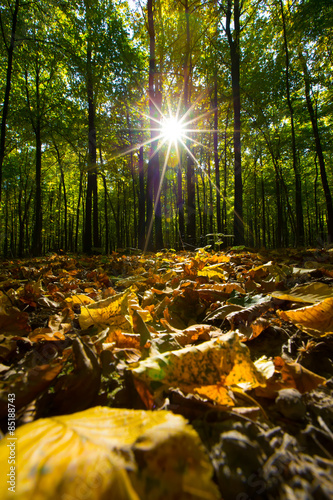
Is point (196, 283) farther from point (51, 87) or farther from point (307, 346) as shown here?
point (51, 87)

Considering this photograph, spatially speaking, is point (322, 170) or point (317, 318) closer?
point (317, 318)

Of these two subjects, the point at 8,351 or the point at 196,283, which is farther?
the point at 196,283

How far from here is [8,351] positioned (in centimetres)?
94

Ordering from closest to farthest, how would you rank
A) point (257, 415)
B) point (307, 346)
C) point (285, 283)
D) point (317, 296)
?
point (257, 415), point (307, 346), point (317, 296), point (285, 283)

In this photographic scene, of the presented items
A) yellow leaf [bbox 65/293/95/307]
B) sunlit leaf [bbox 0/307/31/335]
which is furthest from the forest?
sunlit leaf [bbox 0/307/31/335]

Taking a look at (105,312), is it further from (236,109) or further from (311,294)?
(236,109)

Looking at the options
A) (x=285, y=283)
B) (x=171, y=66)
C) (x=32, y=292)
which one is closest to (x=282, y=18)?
(x=171, y=66)

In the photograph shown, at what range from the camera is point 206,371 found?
63 centimetres

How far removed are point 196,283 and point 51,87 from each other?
634 inches

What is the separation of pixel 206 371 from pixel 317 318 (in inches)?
22.8

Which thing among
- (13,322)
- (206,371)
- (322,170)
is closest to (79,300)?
(13,322)

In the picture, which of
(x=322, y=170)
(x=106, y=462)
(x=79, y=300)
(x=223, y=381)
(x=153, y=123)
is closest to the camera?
(x=106, y=462)

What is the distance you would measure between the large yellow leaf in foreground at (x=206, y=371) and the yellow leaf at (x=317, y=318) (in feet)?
1.49

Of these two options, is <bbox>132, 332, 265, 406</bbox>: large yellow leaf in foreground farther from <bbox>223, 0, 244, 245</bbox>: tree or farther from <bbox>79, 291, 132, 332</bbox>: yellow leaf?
<bbox>223, 0, 244, 245</bbox>: tree
